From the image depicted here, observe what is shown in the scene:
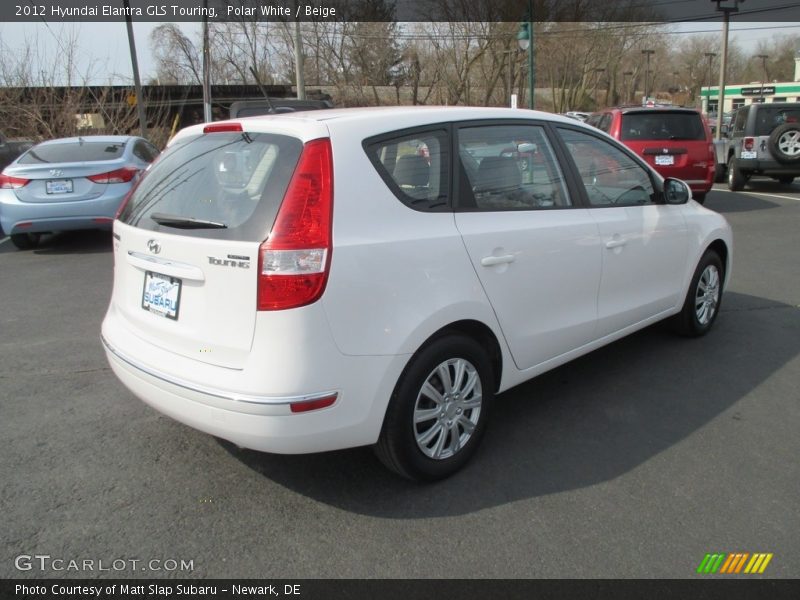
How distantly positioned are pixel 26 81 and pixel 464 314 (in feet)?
63.6

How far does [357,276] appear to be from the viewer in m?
2.59

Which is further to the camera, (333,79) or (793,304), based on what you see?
(333,79)

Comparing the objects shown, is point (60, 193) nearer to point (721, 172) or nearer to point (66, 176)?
point (66, 176)

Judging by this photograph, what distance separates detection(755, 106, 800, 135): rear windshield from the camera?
44.4 feet

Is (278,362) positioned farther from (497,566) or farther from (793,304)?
(793,304)

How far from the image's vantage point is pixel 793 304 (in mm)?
5957

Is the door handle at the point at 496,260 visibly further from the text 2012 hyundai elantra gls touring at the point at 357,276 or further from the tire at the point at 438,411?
the tire at the point at 438,411

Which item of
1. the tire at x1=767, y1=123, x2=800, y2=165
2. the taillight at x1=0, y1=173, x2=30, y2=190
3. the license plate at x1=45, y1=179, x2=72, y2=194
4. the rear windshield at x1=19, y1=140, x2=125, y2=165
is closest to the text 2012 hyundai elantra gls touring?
the license plate at x1=45, y1=179, x2=72, y2=194

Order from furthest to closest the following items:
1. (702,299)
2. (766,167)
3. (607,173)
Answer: (766,167) < (702,299) < (607,173)

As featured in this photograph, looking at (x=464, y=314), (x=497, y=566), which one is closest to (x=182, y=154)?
(x=464, y=314)

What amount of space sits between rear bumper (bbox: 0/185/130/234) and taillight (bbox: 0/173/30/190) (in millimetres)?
57

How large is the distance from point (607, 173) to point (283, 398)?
105 inches

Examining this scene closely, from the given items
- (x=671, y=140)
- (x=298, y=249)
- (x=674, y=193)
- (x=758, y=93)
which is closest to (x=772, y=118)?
(x=671, y=140)

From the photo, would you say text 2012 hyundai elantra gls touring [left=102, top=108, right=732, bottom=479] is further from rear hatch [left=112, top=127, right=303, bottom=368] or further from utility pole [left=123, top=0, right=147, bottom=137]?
utility pole [left=123, top=0, right=147, bottom=137]
